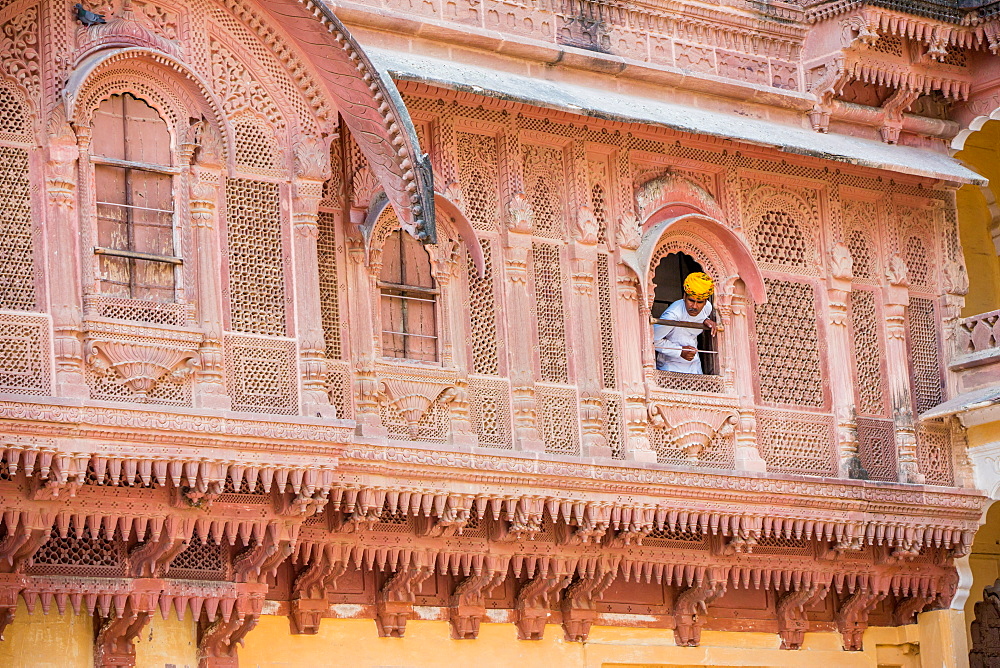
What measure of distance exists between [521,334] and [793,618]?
2.88 m

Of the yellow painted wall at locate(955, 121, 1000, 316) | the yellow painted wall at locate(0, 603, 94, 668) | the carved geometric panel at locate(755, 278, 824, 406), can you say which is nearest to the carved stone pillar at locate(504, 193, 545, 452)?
the carved geometric panel at locate(755, 278, 824, 406)

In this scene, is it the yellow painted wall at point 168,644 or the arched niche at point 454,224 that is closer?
the yellow painted wall at point 168,644

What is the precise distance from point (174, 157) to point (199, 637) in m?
2.49

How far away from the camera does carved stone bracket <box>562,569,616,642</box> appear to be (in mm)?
12367

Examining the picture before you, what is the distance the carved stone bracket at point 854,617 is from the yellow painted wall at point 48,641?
17.5 ft

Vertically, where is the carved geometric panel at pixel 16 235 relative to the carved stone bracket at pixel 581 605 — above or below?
above

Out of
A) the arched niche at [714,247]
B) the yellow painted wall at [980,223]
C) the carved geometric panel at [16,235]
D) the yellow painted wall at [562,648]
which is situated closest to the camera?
the carved geometric panel at [16,235]

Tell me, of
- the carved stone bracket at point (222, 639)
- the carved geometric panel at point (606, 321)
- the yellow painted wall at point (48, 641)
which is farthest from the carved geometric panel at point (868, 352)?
the yellow painted wall at point (48, 641)

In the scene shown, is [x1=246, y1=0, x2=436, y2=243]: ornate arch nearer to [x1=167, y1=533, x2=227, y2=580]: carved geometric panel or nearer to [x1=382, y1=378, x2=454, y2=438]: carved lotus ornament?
[x1=382, y1=378, x2=454, y2=438]: carved lotus ornament

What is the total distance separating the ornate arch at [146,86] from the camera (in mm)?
10438

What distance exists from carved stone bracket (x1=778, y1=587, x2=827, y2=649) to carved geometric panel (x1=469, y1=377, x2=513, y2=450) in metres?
2.59

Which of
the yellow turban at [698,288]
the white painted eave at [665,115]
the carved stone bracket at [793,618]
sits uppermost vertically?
the white painted eave at [665,115]

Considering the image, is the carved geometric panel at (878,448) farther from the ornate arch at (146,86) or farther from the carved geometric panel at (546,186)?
the ornate arch at (146,86)

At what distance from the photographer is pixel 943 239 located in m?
14.2
